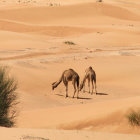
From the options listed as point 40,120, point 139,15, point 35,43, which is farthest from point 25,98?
point 139,15

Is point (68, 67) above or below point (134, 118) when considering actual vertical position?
above

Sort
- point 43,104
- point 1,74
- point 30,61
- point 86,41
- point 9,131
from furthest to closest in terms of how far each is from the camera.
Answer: point 86,41 → point 30,61 → point 43,104 → point 1,74 → point 9,131

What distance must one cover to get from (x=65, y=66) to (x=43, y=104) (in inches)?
258

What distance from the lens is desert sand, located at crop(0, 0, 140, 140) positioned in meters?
12.3

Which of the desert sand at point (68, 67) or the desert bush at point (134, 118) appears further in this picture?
the desert sand at point (68, 67)

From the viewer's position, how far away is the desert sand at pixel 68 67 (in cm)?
1233

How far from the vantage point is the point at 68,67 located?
23.7m

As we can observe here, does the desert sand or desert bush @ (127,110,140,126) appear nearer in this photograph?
desert bush @ (127,110,140,126)

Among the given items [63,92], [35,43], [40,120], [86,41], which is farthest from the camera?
[86,41]

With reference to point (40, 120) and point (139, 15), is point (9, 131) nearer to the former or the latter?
point (40, 120)

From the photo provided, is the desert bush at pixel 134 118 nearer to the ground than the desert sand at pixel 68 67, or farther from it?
nearer to the ground

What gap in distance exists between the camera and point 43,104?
57.2 ft

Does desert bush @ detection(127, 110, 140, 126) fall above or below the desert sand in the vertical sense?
below

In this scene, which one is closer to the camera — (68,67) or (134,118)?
(134,118)
